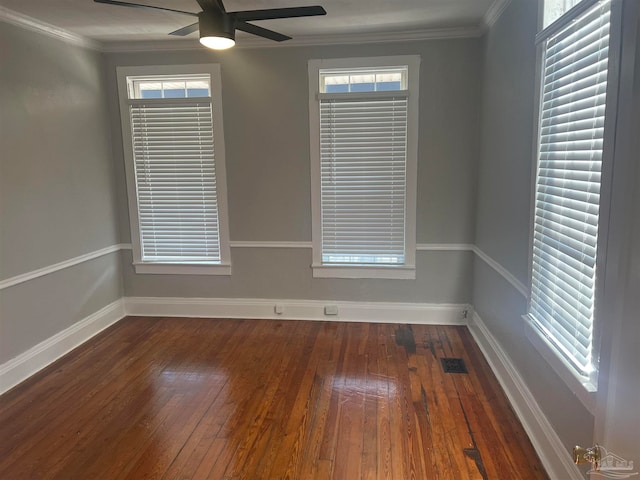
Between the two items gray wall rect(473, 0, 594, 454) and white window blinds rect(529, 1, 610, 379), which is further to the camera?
gray wall rect(473, 0, 594, 454)

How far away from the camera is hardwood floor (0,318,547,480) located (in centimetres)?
212

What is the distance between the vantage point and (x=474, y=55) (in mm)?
3531

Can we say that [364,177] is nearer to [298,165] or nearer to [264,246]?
[298,165]

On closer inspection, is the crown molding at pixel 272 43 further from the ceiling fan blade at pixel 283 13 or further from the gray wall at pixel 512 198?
the ceiling fan blade at pixel 283 13

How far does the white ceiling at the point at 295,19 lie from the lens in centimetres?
288

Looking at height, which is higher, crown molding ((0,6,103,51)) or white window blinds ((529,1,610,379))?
crown molding ((0,6,103,51))

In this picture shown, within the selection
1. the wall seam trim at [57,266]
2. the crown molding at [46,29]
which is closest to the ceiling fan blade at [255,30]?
the crown molding at [46,29]

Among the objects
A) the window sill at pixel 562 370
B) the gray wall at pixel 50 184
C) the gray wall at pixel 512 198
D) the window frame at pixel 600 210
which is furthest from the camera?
the gray wall at pixel 50 184

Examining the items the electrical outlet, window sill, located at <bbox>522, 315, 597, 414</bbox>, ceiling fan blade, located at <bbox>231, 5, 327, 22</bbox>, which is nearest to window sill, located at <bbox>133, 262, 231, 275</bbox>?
the electrical outlet

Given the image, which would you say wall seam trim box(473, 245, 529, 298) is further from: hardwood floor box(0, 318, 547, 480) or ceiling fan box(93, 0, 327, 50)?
ceiling fan box(93, 0, 327, 50)

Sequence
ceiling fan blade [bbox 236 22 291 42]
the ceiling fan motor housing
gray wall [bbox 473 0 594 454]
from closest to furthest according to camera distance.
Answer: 1. gray wall [bbox 473 0 594 454]
2. the ceiling fan motor housing
3. ceiling fan blade [bbox 236 22 291 42]

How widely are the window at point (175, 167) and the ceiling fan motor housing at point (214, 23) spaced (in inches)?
62.0

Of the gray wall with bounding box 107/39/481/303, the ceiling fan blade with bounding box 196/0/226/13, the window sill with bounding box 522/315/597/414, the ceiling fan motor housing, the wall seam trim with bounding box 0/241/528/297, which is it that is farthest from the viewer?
the gray wall with bounding box 107/39/481/303

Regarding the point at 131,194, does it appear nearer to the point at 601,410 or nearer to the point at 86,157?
the point at 86,157
